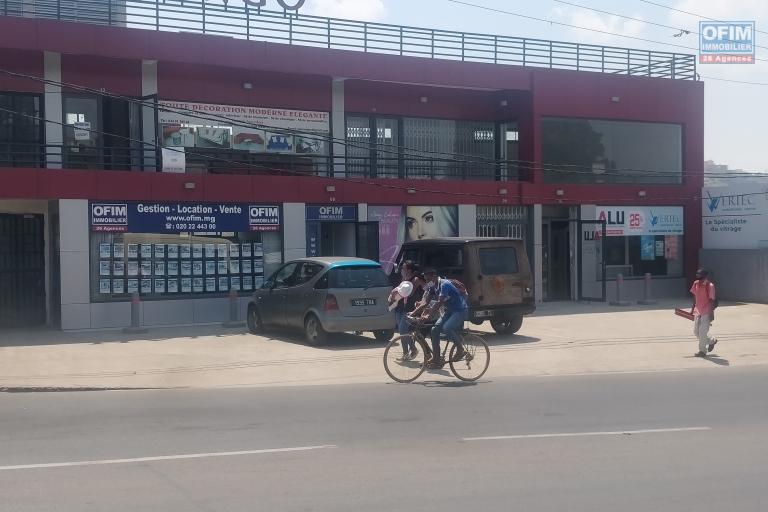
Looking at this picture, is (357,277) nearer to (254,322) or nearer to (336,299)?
(336,299)

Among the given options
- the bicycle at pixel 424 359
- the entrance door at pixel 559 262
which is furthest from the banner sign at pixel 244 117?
the bicycle at pixel 424 359

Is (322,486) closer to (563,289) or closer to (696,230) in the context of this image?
(563,289)

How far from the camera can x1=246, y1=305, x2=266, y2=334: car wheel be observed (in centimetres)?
2005

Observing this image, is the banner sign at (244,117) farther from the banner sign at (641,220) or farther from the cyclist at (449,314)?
the cyclist at (449,314)

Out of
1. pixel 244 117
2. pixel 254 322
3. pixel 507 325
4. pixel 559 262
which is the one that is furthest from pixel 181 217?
pixel 559 262

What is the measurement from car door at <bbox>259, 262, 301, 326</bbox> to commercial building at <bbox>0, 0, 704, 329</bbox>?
3.16 m

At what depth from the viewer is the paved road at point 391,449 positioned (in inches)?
278

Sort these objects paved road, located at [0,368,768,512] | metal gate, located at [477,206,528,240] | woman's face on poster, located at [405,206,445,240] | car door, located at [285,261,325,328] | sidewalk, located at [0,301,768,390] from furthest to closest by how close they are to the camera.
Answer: metal gate, located at [477,206,528,240], woman's face on poster, located at [405,206,445,240], car door, located at [285,261,325,328], sidewalk, located at [0,301,768,390], paved road, located at [0,368,768,512]

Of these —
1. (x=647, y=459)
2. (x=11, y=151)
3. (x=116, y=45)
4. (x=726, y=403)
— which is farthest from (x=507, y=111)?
(x=647, y=459)

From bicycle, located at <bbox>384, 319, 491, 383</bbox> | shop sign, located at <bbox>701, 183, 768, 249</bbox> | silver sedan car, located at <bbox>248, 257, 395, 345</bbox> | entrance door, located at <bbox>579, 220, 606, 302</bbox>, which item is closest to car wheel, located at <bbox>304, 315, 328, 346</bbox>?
silver sedan car, located at <bbox>248, 257, 395, 345</bbox>

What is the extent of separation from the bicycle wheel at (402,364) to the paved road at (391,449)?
629 mm

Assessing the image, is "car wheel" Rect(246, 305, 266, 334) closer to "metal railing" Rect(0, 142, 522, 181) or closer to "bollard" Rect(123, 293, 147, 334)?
"bollard" Rect(123, 293, 147, 334)

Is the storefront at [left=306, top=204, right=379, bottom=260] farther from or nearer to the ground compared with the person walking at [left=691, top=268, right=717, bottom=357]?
farther from the ground

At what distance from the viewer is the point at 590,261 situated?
28.0 m
